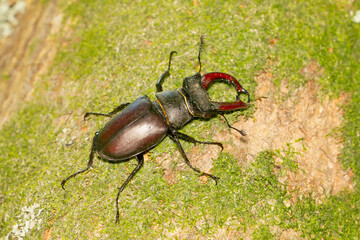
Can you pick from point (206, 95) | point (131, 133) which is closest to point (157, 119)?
point (131, 133)

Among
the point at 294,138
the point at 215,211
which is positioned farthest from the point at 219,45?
the point at 215,211

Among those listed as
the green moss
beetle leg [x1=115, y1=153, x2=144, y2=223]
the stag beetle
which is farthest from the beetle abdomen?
the green moss

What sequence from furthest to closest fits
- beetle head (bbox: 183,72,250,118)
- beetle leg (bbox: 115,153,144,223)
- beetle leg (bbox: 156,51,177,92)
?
beetle leg (bbox: 156,51,177,92)
beetle head (bbox: 183,72,250,118)
beetle leg (bbox: 115,153,144,223)

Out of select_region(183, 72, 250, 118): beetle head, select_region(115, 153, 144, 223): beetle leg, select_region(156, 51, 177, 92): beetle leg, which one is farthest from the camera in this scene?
select_region(156, 51, 177, 92): beetle leg

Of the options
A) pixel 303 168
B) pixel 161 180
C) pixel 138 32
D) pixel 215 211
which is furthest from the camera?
pixel 138 32

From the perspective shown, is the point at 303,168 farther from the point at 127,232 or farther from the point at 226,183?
the point at 127,232

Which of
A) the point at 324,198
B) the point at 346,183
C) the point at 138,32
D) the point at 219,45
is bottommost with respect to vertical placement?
the point at 346,183

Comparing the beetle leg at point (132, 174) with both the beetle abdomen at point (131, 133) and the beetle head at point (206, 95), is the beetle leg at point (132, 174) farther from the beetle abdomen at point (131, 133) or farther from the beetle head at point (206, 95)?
the beetle head at point (206, 95)

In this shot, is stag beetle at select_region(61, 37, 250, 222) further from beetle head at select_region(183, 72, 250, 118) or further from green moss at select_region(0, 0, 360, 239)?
green moss at select_region(0, 0, 360, 239)
